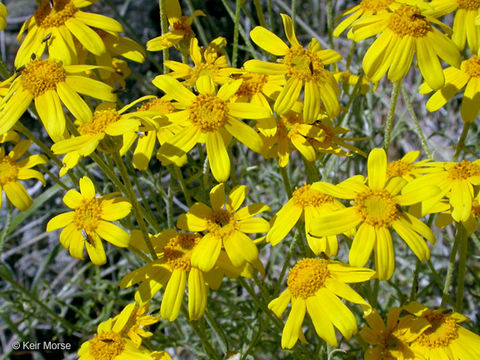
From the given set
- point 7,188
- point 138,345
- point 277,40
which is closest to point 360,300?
point 138,345

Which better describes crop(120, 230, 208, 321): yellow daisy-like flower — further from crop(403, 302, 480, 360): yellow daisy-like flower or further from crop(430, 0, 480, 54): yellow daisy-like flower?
crop(430, 0, 480, 54): yellow daisy-like flower

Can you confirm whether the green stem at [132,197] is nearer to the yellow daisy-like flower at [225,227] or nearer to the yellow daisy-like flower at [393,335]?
the yellow daisy-like flower at [225,227]

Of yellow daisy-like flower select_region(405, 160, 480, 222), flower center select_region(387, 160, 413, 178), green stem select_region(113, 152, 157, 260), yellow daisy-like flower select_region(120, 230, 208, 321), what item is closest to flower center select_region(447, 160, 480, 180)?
yellow daisy-like flower select_region(405, 160, 480, 222)

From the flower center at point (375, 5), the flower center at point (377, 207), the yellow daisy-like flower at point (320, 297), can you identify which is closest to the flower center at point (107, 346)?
the yellow daisy-like flower at point (320, 297)

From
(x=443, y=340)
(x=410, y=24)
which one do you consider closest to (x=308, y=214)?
(x=443, y=340)

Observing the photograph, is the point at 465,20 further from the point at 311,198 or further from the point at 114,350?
the point at 114,350
